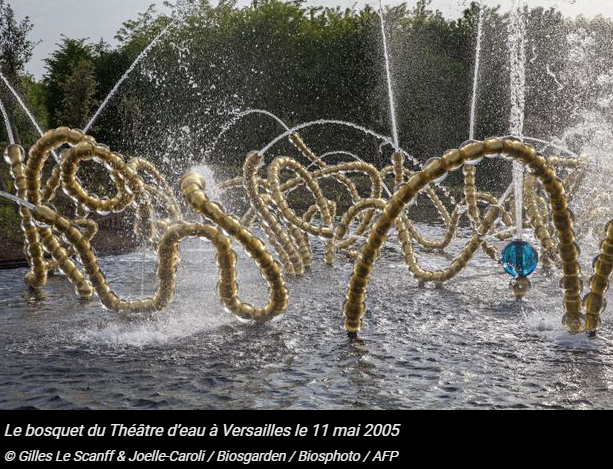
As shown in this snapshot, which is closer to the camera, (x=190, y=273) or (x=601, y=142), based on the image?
(x=190, y=273)

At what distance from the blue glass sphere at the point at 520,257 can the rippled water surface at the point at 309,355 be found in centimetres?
65

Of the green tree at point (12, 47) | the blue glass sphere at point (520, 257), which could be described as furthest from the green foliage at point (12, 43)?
the blue glass sphere at point (520, 257)

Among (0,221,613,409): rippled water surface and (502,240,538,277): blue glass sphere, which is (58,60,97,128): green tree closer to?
(0,221,613,409): rippled water surface

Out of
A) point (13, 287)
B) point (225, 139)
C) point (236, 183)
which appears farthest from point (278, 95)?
point (13, 287)

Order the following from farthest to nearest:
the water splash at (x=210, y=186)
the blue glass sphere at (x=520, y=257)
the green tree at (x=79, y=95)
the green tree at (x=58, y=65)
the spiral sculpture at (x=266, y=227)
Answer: the green tree at (x=58, y=65) → the green tree at (x=79, y=95) → the water splash at (x=210, y=186) → the blue glass sphere at (x=520, y=257) → the spiral sculpture at (x=266, y=227)

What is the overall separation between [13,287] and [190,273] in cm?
314

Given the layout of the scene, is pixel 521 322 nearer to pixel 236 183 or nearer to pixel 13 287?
pixel 236 183

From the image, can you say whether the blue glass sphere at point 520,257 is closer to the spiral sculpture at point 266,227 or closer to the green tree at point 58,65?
the spiral sculpture at point 266,227

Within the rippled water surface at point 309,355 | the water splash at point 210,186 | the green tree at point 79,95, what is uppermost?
the green tree at point 79,95

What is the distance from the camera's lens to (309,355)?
774 cm

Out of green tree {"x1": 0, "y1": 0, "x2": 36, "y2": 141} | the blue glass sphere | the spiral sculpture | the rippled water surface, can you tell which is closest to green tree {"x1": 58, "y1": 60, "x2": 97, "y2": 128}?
green tree {"x1": 0, "y1": 0, "x2": 36, "y2": 141}

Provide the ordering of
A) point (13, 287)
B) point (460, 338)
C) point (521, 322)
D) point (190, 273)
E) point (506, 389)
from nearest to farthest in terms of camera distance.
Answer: point (506, 389), point (460, 338), point (521, 322), point (13, 287), point (190, 273)

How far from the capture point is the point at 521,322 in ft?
30.3

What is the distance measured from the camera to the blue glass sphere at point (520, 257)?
30.8 ft
